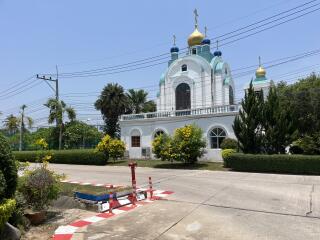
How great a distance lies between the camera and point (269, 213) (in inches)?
409

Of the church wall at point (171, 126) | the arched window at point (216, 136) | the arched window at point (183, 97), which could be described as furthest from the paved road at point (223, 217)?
the arched window at point (183, 97)

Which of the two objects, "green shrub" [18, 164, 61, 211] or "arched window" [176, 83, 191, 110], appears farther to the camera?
"arched window" [176, 83, 191, 110]

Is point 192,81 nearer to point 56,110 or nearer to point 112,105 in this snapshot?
point 112,105

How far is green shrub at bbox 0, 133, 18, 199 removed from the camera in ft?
25.9

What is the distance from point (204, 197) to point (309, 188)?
558 centimetres

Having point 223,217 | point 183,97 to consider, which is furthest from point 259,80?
point 223,217

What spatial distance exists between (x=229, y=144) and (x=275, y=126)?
5.53 metres

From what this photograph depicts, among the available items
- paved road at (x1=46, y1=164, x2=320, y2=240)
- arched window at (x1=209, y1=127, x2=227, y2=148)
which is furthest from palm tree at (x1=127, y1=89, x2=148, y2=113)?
paved road at (x1=46, y1=164, x2=320, y2=240)

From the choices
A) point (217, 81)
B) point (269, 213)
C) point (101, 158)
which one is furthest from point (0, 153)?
point (217, 81)

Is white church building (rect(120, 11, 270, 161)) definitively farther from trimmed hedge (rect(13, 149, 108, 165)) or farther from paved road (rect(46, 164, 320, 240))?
paved road (rect(46, 164, 320, 240))

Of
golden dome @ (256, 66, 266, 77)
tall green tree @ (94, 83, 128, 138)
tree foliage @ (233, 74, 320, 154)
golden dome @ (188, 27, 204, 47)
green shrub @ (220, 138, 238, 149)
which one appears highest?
golden dome @ (188, 27, 204, 47)

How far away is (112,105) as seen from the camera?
4722 cm

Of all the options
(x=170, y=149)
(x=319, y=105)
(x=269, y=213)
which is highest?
(x=319, y=105)

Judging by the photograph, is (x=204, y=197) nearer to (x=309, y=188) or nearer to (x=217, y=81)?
(x=309, y=188)
